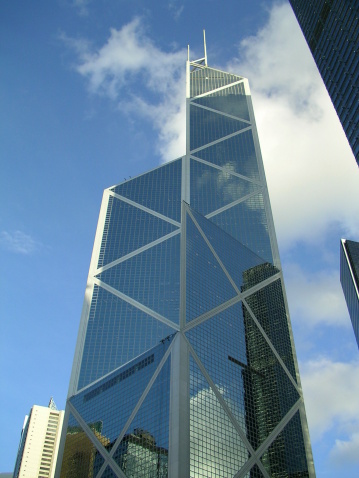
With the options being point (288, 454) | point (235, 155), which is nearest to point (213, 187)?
point (235, 155)

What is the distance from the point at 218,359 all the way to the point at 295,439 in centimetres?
1636

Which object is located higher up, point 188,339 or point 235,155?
point 235,155

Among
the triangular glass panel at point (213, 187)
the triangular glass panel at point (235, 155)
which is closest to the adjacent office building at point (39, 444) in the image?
the triangular glass panel at point (213, 187)

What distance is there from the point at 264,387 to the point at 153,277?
23.8 meters

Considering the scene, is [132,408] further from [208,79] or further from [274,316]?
[208,79]

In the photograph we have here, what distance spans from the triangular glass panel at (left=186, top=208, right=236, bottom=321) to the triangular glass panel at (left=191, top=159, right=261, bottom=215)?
15770mm

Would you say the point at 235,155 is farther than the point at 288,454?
Yes

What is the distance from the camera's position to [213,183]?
97125 mm

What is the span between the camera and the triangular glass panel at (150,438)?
165ft

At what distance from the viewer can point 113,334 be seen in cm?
7169

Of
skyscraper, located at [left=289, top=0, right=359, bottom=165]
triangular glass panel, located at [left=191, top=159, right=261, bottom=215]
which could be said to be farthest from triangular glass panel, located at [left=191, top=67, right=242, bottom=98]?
skyscraper, located at [left=289, top=0, right=359, bottom=165]

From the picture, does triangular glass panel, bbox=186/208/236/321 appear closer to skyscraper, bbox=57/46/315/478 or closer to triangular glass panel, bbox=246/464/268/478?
skyscraper, bbox=57/46/315/478

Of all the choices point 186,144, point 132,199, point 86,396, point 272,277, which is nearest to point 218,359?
point 86,396

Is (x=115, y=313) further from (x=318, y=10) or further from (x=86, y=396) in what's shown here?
(x=318, y=10)
